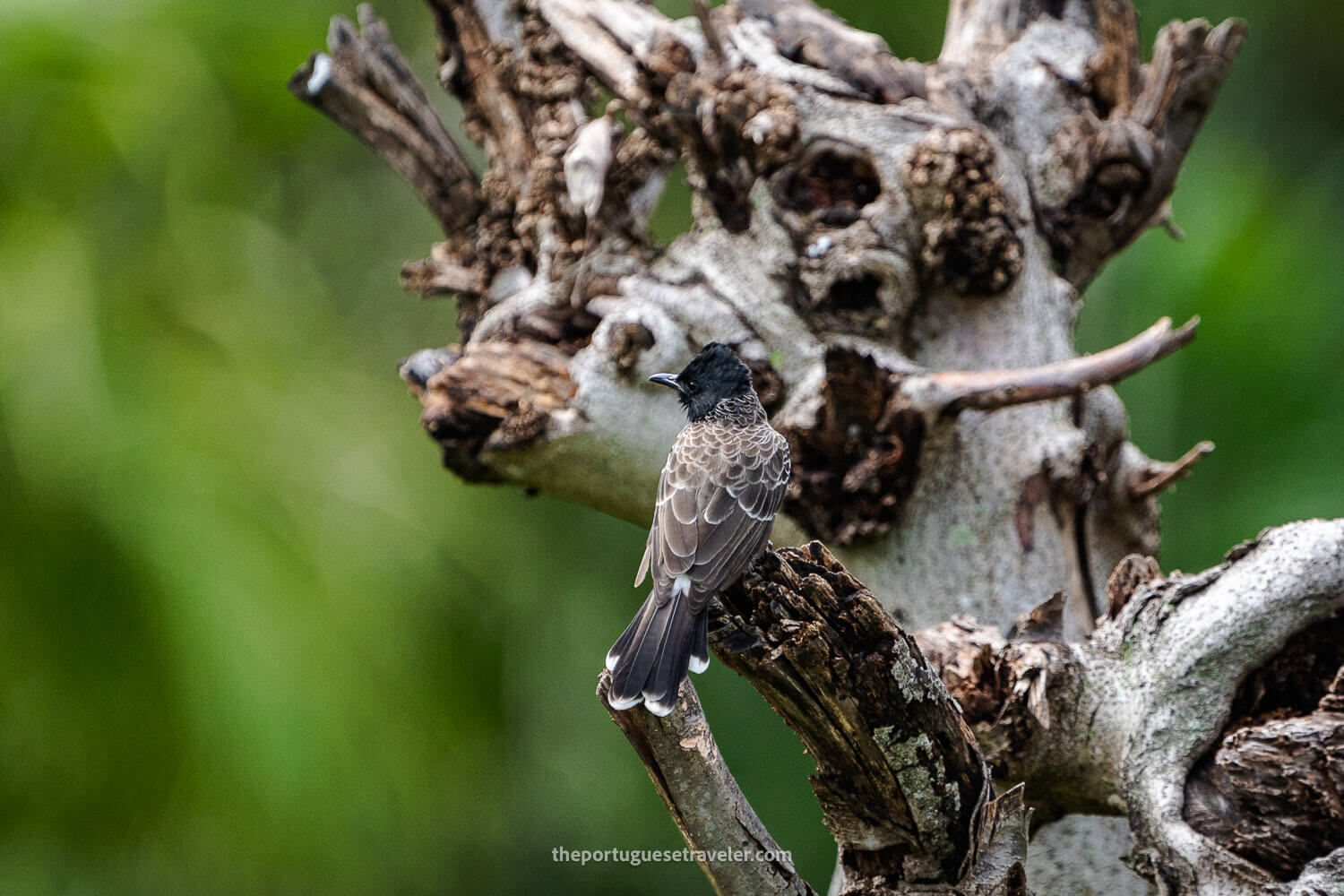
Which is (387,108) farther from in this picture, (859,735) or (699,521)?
(859,735)

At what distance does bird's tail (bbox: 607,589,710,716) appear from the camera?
6.37ft

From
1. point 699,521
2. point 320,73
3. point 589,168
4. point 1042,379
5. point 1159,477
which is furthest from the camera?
point 320,73

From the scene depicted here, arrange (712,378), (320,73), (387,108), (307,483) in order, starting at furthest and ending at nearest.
→ (307,483) < (387,108) < (320,73) < (712,378)

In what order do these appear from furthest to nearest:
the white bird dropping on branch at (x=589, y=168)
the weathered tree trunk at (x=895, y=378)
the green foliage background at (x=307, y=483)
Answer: the green foliage background at (x=307, y=483), the white bird dropping on branch at (x=589, y=168), the weathered tree trunk at (x=895, y=378)

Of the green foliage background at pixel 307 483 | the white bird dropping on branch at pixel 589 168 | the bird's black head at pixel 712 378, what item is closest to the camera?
the bird's black head at pixel 712 378

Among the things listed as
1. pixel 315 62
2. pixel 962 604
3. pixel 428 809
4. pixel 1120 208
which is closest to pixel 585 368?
pixel 962 604

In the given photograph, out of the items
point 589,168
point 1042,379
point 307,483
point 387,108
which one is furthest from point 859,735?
point 307,483

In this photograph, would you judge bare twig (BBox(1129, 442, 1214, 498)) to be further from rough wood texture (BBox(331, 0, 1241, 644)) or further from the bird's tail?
the bird's tail

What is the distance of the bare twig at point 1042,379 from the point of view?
2.76 meters

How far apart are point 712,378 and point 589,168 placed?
104 centimetres

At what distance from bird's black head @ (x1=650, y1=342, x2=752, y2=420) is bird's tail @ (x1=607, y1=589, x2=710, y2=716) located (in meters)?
0.86

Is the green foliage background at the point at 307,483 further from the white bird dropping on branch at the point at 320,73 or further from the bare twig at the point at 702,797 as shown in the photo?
the bare twig at the point at 702,797

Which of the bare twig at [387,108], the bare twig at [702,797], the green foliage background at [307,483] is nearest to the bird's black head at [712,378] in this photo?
the bare twig at [702,797]

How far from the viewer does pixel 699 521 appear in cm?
246
